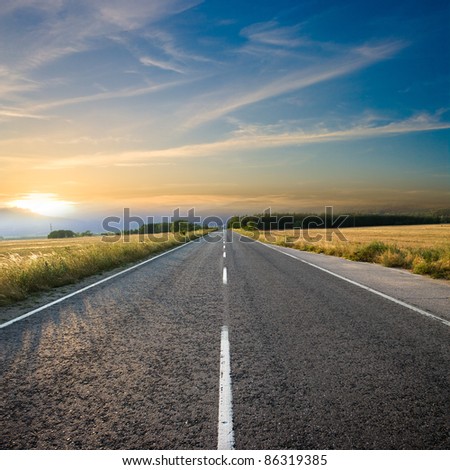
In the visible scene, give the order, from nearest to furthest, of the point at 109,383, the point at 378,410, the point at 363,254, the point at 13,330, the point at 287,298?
the point at 378,410
the point at 109,383
the point at 13,330
the point at 287,298
the point at 363,254

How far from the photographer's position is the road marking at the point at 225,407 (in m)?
2.68

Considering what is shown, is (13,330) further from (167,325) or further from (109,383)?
(109,383)

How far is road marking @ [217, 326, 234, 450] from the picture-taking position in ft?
8.80

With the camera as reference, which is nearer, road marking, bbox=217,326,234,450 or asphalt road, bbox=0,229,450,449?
road marking, bbox=217,326,234,450

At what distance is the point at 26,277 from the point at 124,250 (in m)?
8.94

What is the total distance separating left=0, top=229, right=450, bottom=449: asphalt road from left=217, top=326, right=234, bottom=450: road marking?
51mm

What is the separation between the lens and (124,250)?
18406 millimetres

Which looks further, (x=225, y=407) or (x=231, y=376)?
(x=231, y=376)

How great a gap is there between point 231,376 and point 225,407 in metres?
0.69

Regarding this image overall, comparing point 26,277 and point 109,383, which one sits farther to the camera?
point 26,277

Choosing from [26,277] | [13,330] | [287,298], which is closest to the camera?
[13,330]

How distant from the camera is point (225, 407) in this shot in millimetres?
3164

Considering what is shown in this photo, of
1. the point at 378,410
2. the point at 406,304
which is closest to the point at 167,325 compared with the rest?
the point at 378,410

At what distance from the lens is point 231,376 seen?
12.6 feet
